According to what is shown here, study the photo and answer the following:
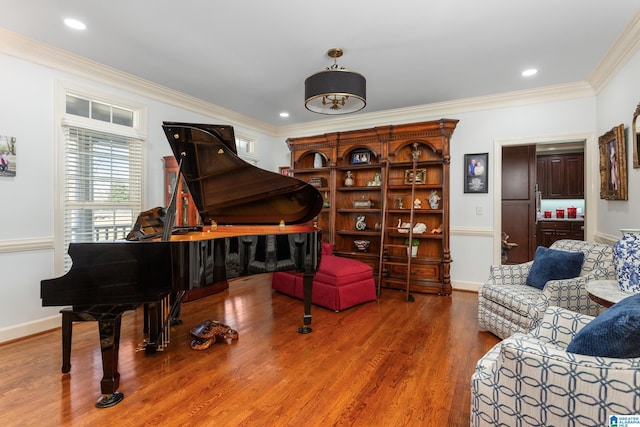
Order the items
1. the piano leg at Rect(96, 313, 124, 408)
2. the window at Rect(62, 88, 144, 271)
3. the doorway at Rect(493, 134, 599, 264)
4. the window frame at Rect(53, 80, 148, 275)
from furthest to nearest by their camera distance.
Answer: the doorway at Rect(493, 134, 599, 264) → the window at Rect(62, 88, 144, 271) → the window frame at Rect(53, 80, 148, 275) → the piano leg at Rect(96, 313, 124, 408)

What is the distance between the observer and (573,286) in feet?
8.32

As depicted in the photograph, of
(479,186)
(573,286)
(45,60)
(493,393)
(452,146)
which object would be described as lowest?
(493,393)

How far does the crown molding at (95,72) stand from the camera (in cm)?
→ 281

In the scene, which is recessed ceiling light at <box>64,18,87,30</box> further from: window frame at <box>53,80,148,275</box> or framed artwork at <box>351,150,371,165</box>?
framed artwork at <box>351,150,371,165</box>

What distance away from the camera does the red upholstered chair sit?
11.8 ft

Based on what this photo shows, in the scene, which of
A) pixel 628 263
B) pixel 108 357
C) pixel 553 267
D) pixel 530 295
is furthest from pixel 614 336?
pixel 108 357

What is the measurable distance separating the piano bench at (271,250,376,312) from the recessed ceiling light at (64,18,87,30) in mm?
3008

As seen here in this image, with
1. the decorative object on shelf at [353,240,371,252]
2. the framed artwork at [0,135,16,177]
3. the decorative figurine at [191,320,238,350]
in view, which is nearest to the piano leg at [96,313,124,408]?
the decorative figurine at [191,320,238,350]

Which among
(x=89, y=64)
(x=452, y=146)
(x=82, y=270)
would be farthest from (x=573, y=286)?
(x=89, y=64)

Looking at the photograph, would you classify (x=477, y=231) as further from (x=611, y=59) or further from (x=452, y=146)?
(x=611, y=59)

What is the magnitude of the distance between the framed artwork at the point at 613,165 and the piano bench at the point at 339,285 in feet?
8.60

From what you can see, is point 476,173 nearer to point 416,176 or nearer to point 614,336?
point 416,176

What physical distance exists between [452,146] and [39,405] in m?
4.98

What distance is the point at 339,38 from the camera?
9.12ft
